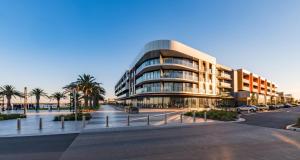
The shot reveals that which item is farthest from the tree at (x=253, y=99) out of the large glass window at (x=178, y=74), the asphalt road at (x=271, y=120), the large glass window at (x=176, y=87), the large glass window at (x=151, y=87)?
the asphalt road at (x=271, y=120)

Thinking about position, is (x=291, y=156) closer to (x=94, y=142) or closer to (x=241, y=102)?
(x=94, y=142)

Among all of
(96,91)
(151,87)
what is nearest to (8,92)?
(96,91)

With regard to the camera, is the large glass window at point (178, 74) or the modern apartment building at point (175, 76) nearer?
the modern apartment building at point (175, 76)

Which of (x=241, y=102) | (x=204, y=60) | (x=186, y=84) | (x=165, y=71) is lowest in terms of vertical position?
(x=241, y=102)

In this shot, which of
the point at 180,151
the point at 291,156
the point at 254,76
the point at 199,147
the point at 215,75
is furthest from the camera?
the point at 254,76

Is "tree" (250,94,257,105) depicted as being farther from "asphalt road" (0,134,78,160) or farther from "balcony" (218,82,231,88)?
"asphalt road" (0,134,78,160)

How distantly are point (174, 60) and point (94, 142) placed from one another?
3964 centimetres

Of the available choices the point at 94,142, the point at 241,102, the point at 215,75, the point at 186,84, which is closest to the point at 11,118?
the point at 94,142

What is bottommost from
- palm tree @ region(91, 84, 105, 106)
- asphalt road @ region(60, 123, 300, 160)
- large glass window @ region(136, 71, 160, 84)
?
asphalt road @ region(60, 123, 300, 160)

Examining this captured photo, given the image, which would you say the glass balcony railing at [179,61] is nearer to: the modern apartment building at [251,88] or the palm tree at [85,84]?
the palm tree at [85,84]

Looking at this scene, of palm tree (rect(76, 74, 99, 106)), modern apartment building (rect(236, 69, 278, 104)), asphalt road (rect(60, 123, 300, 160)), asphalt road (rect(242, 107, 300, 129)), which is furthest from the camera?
modern apartment building (rect(236, 69, 278, 104))

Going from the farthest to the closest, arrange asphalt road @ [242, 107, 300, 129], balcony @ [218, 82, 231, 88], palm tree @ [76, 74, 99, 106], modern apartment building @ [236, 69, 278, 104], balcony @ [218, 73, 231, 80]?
modern apartment building @ [236, 69, 278, 104] < balcony @ [218, 73, 231, 80] < balcony @ [218, 82, 231, 88] < palm tree @ [76, 74, 99, 106] < asphalt road @ [242, 107, 300, 129]

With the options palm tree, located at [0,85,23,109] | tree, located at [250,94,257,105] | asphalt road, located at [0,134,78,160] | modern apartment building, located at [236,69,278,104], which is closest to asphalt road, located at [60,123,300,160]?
asphalt road, located at [0,134,78,160]

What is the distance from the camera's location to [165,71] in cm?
4844
